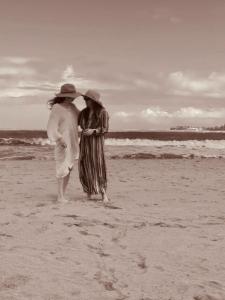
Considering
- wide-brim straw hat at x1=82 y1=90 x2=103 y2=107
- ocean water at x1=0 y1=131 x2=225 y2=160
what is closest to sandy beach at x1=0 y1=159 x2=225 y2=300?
wide-brim straw hat at x1=82 y1=90 x2=103 y2=107

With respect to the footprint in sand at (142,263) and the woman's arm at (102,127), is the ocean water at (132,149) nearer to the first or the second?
the woman's arm at (102,127)

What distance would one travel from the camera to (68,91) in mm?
7488

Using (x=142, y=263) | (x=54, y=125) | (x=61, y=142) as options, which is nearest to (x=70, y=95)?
(x=54, y=125)

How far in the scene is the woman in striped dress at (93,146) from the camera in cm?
763

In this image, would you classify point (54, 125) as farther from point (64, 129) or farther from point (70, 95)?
point (70, 95)

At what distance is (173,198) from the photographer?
874 centimetres

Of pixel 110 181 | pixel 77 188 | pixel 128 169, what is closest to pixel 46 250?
pixel 77 188

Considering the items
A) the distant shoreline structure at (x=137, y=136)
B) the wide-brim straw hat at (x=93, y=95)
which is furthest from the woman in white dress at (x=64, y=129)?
the distant shoreline structure at (x=137, y=136)

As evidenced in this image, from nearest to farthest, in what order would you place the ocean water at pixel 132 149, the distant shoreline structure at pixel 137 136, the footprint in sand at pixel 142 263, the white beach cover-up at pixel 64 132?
the footprint in sand at pixel 142 263, the white beach cover-up at pixel 64 132, the ocean water at pixel 132 149, the distant shoreline structure at pixel 137 136

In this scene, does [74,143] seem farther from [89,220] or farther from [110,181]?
[110,181]

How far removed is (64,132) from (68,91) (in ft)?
2.03

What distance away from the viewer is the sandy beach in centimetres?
397

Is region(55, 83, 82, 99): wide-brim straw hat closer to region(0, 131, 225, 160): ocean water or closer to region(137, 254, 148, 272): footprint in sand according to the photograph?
region(137, 254, 148, 272): footprint in sand

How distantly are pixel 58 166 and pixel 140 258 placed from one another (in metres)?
3.19
